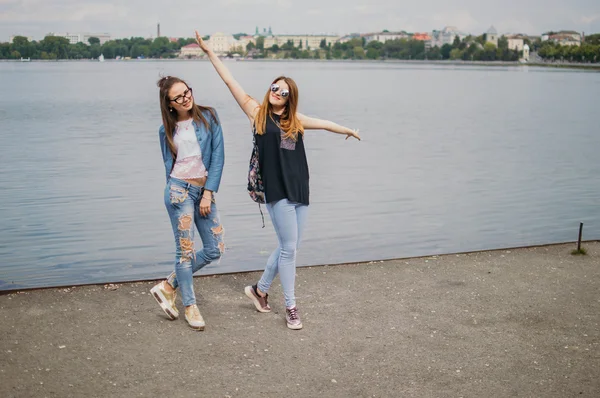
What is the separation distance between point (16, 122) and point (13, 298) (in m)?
28.9

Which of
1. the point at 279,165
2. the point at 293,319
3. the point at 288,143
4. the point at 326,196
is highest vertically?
the point at 288,143

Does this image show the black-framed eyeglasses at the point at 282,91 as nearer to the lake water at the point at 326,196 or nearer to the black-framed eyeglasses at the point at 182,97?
the black-framed eyeglasses at the point at 182,97

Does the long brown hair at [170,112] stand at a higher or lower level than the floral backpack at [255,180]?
higher

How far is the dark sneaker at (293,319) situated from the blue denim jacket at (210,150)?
40.5 inches

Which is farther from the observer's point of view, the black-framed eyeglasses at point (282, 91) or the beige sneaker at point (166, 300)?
the beige sneaker at point (166, 300)

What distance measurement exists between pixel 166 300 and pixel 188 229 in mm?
601

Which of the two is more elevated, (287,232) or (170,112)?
(170,112)

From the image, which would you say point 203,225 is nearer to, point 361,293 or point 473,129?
→ point 361,293

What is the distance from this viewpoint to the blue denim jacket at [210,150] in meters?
5.63

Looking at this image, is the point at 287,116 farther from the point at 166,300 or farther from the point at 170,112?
the point at 166,300

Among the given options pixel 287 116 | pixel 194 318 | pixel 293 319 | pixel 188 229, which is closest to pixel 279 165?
pixel 287 116

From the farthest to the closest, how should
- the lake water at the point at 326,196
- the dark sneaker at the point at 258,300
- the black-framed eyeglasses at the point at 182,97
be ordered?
the lake water at the point at 326,196
the dark sneaker at the point at 258,300
the black-framed eyeglasses at the point at 182,97

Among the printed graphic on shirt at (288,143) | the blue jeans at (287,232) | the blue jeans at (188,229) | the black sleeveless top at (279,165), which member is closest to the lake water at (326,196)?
the blue jeans at (188,229)

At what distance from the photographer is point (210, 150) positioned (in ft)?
18.7
